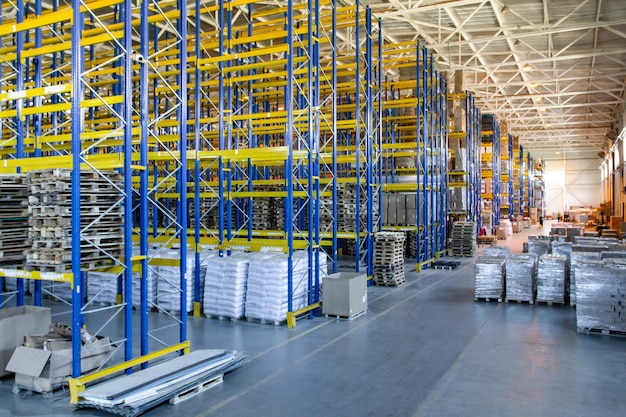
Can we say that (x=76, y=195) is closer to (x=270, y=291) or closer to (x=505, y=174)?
(x=270, y=291)

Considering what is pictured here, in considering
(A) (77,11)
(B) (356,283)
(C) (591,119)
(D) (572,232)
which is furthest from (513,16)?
(C) (591,119)

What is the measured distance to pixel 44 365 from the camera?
19.4 ft

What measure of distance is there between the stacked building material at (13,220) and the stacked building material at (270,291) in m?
3.80

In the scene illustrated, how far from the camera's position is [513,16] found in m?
21.3

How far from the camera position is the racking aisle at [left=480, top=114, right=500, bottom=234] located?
29433 millimetres

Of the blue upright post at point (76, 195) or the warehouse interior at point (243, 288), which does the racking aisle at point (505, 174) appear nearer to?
the warehouse interior at point (243, 288)

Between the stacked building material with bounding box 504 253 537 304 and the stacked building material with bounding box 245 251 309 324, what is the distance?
4.78m

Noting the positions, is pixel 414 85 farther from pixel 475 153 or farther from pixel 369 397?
pixel 369 397

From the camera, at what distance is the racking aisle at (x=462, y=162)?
72.6 ft

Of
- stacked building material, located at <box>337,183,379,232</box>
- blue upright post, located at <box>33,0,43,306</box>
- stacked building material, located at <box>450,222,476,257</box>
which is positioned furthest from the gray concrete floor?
stacked building material, located at <box>450,222,476,257</box>

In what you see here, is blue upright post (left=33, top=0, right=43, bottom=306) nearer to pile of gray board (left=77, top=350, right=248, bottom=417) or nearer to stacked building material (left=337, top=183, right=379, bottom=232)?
pile of gray board (left=77, top=350, right=248, bottom=417)

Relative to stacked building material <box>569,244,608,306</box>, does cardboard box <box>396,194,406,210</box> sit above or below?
above

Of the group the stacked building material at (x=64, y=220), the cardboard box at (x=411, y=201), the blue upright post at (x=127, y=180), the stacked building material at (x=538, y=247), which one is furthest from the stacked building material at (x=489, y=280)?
the stacked building material at (x=64, y=220)

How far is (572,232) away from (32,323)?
2006 centimetres
